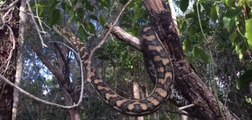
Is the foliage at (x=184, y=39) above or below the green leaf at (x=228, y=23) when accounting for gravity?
above

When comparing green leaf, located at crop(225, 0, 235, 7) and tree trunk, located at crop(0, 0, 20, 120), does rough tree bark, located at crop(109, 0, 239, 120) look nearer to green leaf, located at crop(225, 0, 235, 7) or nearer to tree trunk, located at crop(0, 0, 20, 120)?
green leaf, located at crop(225, 0, 235, 7)

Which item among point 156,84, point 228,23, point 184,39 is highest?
point 184,39

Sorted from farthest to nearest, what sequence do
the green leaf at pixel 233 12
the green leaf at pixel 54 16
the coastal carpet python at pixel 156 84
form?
1. the coastal carpet python at pixel 156 84
2. the green leaf at pixel 54 16
3. the green leaf at pixel 233 12

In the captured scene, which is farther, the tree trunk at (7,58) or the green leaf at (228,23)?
the tree trunk at (7,58)

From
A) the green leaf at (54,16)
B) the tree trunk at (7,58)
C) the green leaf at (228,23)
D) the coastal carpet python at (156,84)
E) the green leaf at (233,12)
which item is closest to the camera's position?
the green leaf at (233,12)

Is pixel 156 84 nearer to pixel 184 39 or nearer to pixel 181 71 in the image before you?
pixel 181 71

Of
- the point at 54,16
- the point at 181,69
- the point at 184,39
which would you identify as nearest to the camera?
the point at 54,16

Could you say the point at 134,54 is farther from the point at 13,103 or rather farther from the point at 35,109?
the point at 35,109

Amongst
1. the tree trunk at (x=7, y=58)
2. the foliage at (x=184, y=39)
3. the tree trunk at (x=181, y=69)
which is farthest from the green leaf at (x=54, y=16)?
the tree trunk at (x=7, y=58)

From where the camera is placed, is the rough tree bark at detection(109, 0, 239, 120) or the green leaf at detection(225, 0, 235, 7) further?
the rough tree bark at detection(109, 0, 239, 120)

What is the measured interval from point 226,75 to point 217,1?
9.14m

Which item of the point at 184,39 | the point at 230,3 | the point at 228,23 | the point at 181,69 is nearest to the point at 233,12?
the point at 230,3

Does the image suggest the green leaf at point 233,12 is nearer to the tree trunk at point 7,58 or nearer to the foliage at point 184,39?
the foliage at point 184,39

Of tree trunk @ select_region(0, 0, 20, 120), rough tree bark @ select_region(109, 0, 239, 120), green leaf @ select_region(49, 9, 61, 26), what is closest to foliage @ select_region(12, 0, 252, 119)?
green leaf @ select_region(49, 9, 61, 26)
